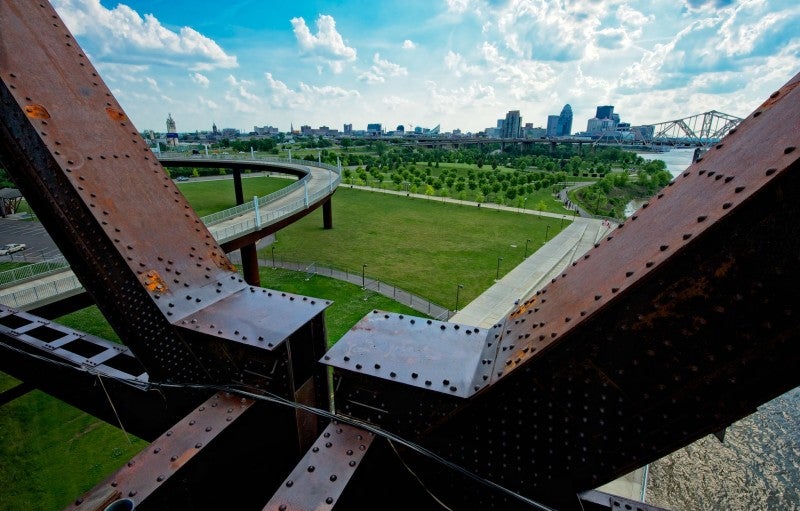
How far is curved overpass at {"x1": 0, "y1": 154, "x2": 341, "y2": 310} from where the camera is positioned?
513 inches

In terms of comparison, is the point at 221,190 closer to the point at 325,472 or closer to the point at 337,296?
the point at 337,296

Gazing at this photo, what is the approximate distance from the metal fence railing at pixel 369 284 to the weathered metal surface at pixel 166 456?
17.8 metres

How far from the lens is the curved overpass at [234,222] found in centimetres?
1303

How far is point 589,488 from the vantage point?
233cm

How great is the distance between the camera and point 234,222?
74.9ft

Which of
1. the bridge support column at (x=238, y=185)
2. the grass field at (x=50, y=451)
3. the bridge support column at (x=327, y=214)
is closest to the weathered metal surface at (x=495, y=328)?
the grass field at (x=50, y=451)

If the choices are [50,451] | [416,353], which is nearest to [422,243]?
[50,451]

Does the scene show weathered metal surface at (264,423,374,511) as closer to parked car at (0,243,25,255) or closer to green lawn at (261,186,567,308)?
green lawn at (261,186,567,308)

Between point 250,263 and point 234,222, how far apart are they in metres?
3.00

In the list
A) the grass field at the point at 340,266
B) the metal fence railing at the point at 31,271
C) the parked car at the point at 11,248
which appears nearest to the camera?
the grass field at the point at 340,266

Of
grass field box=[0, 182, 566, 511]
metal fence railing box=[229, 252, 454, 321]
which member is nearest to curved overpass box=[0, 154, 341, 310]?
metal fence railing box=[229, 252, 454, 321]

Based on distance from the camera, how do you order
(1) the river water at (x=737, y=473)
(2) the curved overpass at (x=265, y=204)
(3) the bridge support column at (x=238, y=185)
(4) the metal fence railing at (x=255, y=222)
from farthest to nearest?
(3) the bridge support column at (x=238, y=185), (2) the curved overpass at (x=265, y=204), (4) the metal fence railing at (x=255, y=222), (1) the river water at (x=737, y=473)

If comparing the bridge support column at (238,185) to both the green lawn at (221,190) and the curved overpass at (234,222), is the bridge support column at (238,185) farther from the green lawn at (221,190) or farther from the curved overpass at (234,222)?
the curved overpass at (234,222)

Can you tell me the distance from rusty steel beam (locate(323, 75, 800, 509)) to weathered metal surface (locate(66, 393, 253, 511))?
887mm
